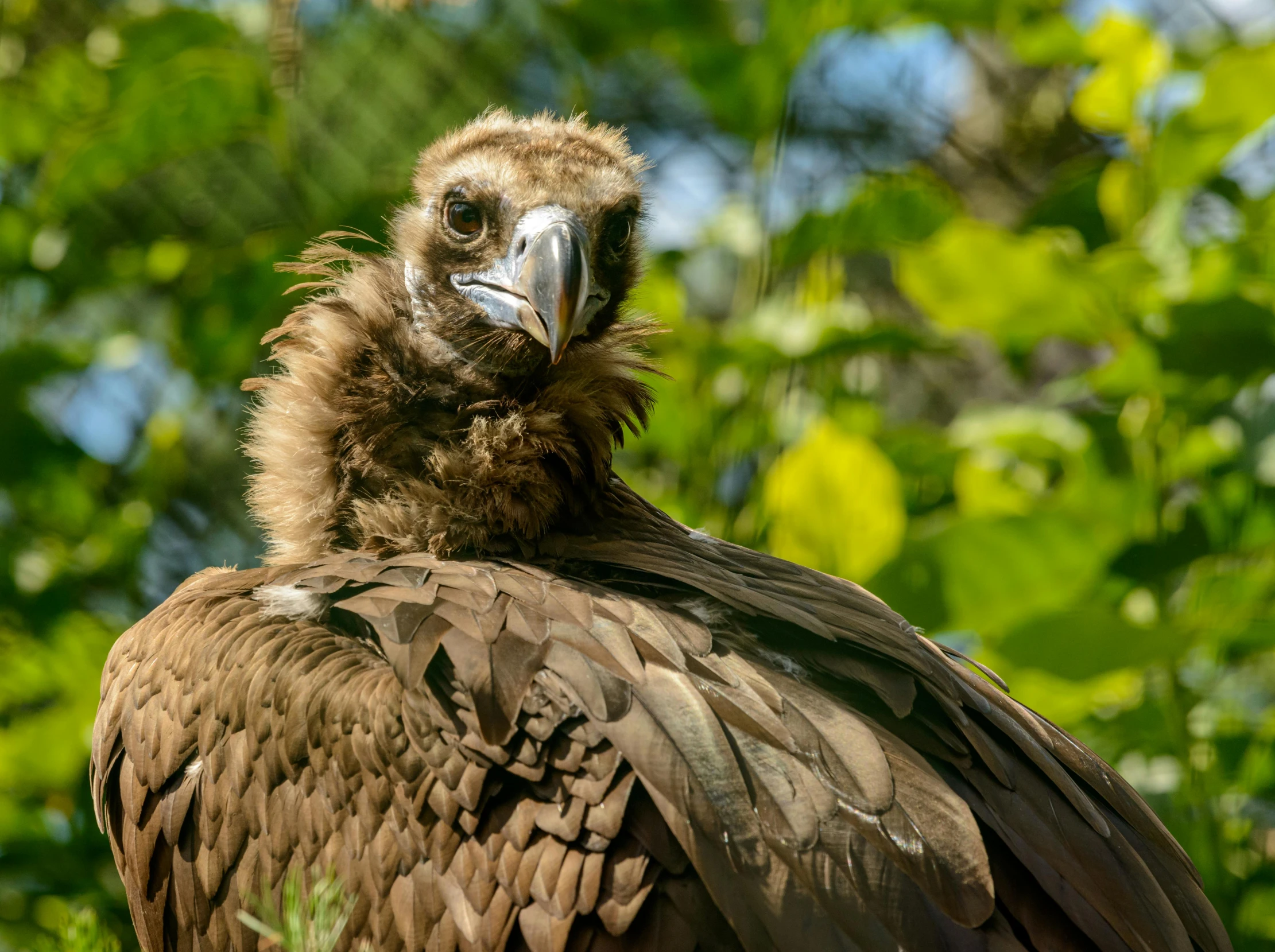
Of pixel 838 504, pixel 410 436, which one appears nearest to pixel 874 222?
pixel 838 504

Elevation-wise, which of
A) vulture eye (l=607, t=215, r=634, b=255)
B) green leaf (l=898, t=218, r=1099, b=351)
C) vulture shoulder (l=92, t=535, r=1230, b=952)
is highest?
green leaf (l=898, t=218, r=1099, b=351)

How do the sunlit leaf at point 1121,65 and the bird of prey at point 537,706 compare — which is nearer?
the bird of prey at point 537,706

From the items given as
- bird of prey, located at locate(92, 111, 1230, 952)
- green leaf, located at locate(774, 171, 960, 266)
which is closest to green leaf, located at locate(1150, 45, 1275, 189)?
green leaf, located at locate(774, 171, 960, 266)

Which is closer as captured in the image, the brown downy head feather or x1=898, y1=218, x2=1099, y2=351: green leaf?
the brown downy head feather

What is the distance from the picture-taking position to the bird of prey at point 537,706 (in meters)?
1.80

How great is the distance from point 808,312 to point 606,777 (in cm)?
305

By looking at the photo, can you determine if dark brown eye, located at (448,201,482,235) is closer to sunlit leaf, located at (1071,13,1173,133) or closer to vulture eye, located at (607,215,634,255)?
vulture eye, located at (607,215,634,255)

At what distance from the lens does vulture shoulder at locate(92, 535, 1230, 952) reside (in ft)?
5.84

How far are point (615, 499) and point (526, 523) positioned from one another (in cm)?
26

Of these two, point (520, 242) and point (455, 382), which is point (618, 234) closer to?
point (520, 242)

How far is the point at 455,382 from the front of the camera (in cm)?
259

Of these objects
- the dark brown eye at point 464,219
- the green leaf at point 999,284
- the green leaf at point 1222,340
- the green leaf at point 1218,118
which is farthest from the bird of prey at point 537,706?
the green leaf at point 1218,118

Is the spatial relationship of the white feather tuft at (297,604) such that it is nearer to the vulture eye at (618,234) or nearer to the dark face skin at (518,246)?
the dark face skin at (518,246)

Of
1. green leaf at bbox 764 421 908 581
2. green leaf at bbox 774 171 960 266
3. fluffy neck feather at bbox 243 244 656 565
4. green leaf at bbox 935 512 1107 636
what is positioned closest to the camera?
fluffy neck feather at bbox 243 244 656 565
